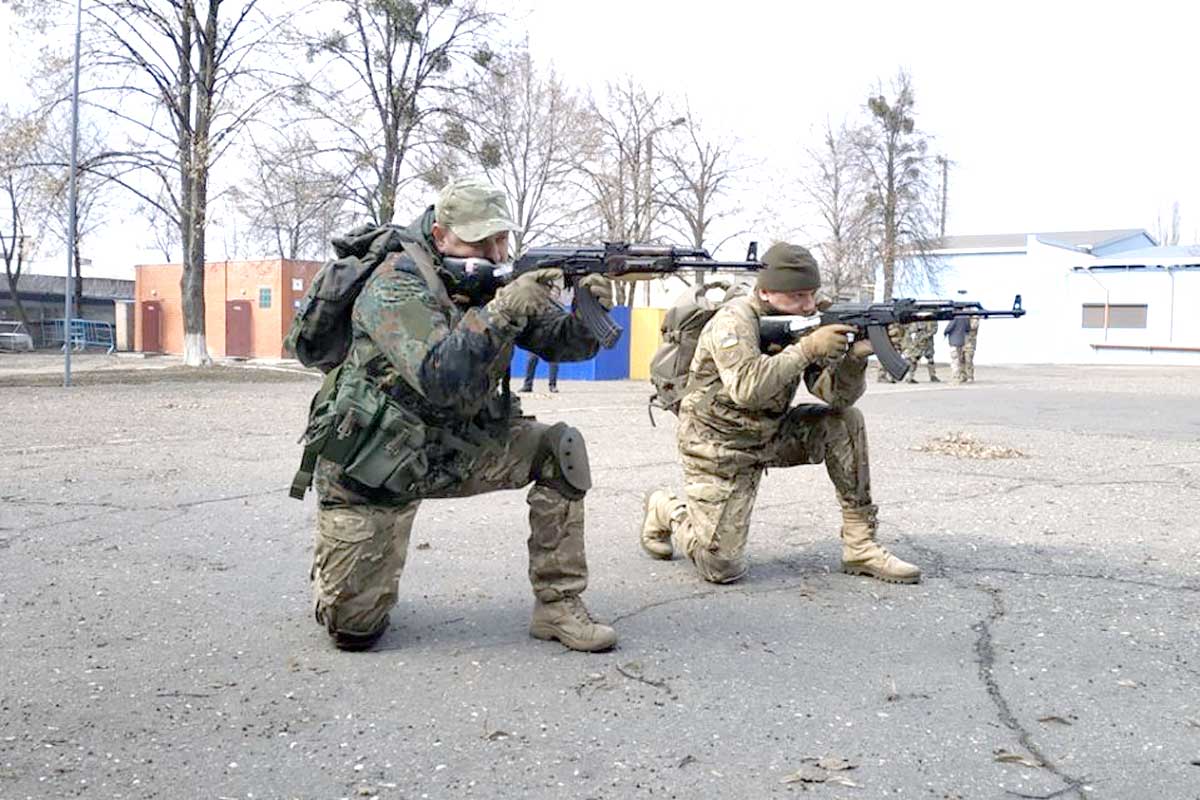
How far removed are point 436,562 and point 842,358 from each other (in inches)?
82.6

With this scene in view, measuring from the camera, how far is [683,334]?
5.17 meters

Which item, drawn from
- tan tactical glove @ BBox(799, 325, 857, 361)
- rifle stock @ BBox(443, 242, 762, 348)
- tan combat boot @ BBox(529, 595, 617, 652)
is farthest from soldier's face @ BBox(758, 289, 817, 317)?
tan combat boot @ BBox(529, 595, 617, 652)

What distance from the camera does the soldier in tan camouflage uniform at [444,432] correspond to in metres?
3.56

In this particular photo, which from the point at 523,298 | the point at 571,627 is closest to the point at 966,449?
the point at 571,627

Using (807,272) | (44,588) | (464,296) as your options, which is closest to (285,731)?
(464,296)

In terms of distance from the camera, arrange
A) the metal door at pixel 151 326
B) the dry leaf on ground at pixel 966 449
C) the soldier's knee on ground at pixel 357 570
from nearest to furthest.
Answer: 1. the soldier's knee on ground at pixel 357 570
2. the dry leaf on ground at pixel 966 449
3. the metal door at pixel 151 326

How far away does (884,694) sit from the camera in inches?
132

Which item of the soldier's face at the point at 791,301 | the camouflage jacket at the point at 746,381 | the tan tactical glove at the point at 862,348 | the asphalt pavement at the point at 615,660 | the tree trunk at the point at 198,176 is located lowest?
the asphalt pavement at the point at 615,660

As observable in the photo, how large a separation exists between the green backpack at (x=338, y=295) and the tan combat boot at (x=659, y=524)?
1.78m

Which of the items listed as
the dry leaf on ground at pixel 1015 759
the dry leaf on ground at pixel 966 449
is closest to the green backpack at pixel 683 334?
the dry leaf on ground at pixel 1015 759

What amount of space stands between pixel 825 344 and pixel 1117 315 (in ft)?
138

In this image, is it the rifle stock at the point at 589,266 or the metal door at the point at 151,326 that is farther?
the metal door at the point at 151,326

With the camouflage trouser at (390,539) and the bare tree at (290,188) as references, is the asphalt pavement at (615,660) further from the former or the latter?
the bare tree at (290,188)

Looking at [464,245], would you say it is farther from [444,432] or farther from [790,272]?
[790,272]
